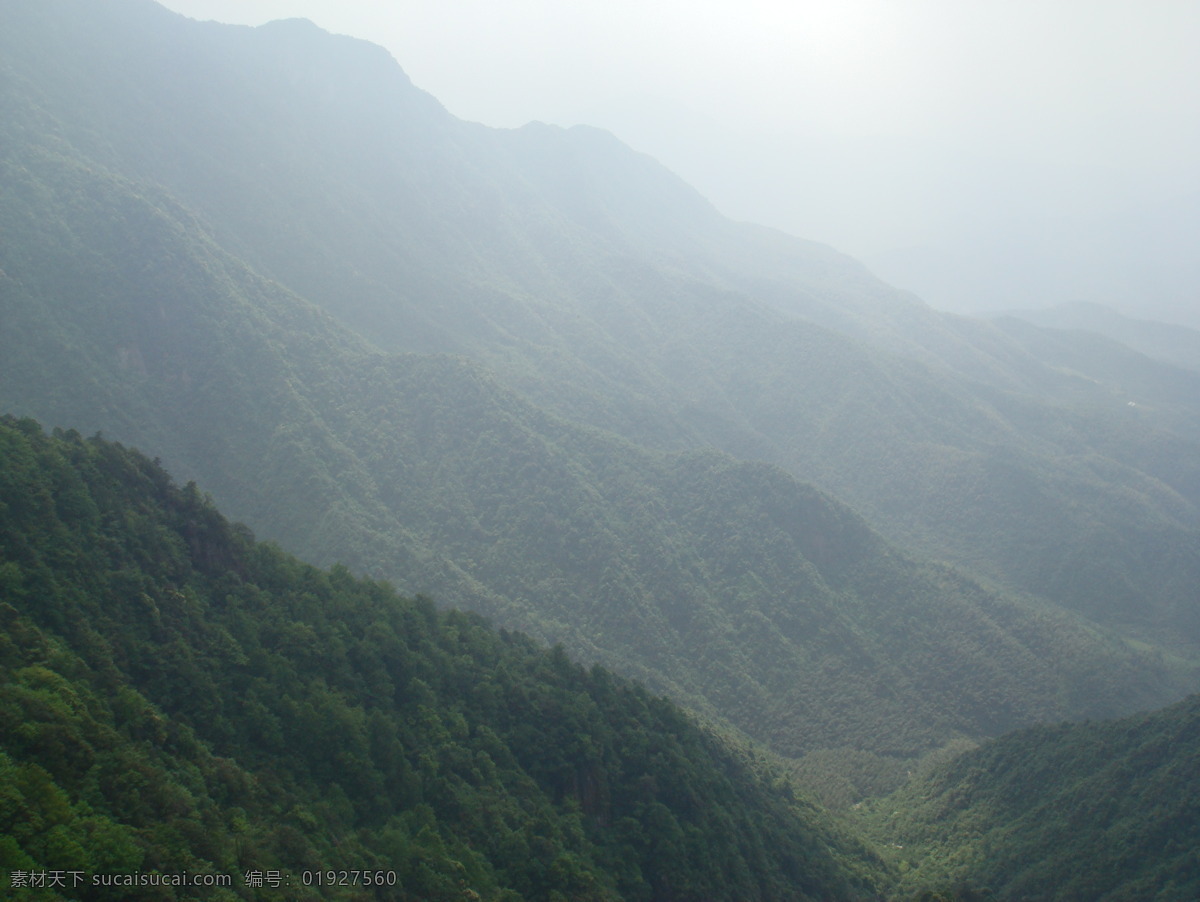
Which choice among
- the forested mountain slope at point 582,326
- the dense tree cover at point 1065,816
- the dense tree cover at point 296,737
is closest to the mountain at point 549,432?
the forested mountain slope at point 582,326

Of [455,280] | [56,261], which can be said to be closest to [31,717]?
[56,261]

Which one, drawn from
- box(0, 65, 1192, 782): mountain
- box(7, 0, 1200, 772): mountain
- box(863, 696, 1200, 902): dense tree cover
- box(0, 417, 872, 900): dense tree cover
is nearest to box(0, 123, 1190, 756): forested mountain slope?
box(0, 65, 1192, 782): mountain

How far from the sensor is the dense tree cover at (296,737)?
27.8 metres

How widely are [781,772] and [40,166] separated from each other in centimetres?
12075

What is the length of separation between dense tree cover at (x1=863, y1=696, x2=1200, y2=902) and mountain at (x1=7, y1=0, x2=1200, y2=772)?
17454 millimetres

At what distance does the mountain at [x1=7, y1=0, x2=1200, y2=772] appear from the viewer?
91688 mm

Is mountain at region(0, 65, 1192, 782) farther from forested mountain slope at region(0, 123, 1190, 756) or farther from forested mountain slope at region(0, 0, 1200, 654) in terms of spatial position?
forested mountain slope at region(0, 0, 1200, 654)

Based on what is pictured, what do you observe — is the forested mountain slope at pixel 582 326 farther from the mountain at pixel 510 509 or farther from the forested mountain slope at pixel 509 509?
the forested mountain slope at pixel 509 509

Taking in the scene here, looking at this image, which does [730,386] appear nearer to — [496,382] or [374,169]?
[496,382]

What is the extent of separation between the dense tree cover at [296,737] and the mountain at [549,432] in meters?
33.4

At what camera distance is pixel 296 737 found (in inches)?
1548

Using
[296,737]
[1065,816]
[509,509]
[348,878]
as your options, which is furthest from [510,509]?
[348,878]

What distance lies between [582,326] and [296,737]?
455 ft

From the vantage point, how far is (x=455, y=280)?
16462cm
